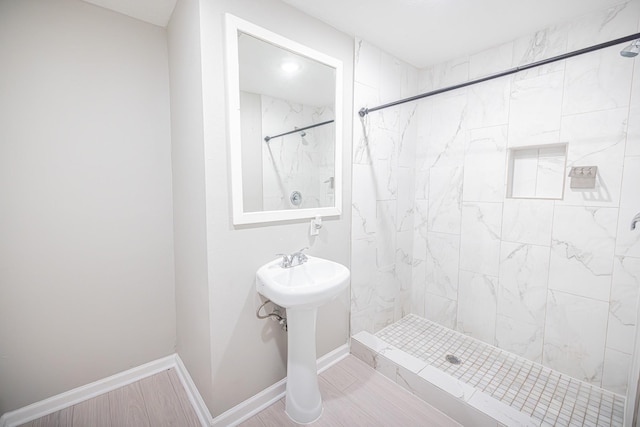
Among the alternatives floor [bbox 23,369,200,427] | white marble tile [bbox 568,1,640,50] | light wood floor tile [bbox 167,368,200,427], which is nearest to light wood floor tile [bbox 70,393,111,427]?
floor [bbox 23,369,200,427]

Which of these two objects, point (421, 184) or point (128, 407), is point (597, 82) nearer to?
point (421, 184)

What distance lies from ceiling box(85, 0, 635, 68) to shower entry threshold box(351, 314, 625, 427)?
2318 millimetres

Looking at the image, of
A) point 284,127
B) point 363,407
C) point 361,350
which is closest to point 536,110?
point 284,127

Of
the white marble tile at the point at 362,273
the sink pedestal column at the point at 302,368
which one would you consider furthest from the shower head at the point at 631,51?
the sink pedestal column at the point at 302,368

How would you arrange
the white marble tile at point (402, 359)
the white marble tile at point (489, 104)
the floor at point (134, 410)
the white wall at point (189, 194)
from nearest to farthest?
the white wall at point (189, 194) < the floor at point (134, 410) < the white marble tile at point (402, 359) < the white marble tile at point (489, 104)

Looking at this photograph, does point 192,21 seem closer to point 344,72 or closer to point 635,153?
point 344,72

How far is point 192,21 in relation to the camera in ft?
4.43

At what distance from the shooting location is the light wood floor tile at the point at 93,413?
1490 mm

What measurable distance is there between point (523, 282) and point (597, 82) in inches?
54.9

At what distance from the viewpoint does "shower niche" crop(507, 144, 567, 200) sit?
185 cm

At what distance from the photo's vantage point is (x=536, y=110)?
6.13ft

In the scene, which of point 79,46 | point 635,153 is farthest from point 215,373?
point 635,153

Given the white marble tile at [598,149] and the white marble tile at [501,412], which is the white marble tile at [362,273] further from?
the white marble tile at [598,149]

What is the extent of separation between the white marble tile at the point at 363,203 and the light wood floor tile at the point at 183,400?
1514 mm
